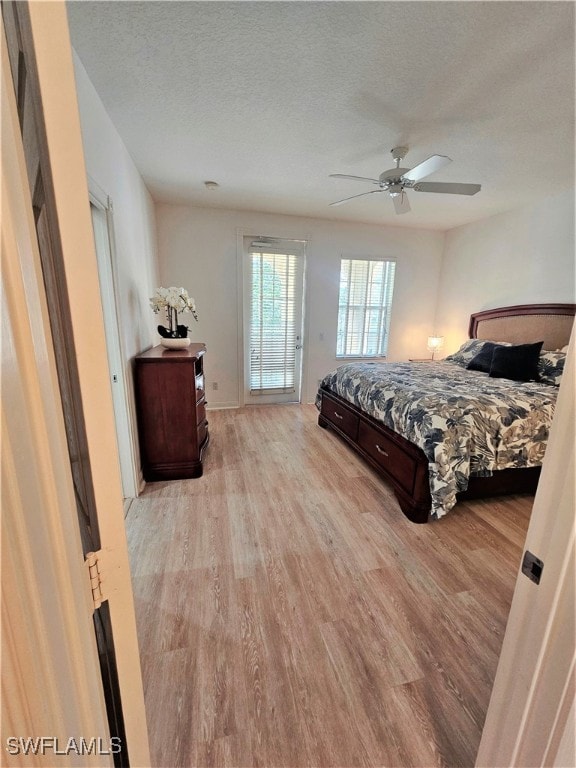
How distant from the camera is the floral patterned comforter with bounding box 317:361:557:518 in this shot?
2.05m

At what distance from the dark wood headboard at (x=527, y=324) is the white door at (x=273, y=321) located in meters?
2.51

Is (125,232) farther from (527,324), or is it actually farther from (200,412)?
A: (527,324)

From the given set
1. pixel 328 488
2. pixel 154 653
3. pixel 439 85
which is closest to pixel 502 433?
pixel 328 488

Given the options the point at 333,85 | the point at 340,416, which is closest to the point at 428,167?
the point at 333,85

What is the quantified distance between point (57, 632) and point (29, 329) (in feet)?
1.50

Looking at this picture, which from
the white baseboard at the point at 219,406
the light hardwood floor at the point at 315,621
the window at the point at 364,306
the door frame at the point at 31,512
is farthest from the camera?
the window at the point at 364,306

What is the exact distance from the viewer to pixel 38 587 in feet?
1.42

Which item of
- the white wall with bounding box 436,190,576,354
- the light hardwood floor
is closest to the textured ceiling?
the white wall with bounding box 436,190,576,354

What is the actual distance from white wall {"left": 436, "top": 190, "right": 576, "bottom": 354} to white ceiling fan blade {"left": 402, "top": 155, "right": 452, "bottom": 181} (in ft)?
7.22

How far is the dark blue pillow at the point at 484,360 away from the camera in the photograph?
3501 mm

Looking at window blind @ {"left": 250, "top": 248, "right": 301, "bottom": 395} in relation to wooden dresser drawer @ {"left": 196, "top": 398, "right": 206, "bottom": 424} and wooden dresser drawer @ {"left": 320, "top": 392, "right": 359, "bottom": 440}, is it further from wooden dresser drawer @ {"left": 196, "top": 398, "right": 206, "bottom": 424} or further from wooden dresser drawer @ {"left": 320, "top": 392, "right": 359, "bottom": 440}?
wooden dresser drawer @ {"left": 196, "top": 398, "right": 206, "bottom": 424}

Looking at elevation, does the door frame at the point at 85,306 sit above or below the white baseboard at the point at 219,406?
above

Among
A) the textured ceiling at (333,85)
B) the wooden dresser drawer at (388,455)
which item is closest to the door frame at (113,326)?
the textured ceiling at (333,85)

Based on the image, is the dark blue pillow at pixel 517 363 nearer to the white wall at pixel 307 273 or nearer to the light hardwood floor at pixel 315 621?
the light hardwood floor at pixel 315 621
